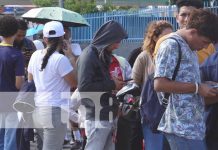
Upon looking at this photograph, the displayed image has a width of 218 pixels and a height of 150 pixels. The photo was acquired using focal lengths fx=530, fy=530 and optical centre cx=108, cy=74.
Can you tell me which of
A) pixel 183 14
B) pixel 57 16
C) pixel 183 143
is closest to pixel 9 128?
pixel 183 14

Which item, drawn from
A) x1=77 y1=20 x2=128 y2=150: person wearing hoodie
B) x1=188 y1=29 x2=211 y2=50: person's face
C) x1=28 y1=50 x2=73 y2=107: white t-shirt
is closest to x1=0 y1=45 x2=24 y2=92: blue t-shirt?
x1=28 y1=50 x2=73 y2=107: white t-shirt

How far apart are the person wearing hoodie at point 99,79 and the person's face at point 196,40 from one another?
132 cm

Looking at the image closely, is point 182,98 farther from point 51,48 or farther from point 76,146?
point 76,146

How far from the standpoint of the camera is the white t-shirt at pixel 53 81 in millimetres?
4848

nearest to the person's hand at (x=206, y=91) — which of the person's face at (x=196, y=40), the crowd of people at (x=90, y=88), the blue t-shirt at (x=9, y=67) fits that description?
the crowd of people at (x=90, y=88)

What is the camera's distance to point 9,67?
5.35 m

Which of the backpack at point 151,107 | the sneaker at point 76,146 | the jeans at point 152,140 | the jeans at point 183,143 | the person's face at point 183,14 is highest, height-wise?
the person's face at point 183,14

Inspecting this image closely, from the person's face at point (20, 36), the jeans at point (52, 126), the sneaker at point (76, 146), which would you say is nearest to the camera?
the jeans at point (52, 126)

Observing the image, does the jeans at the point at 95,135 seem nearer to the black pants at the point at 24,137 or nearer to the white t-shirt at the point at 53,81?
the white t-shirt at the point at 53,81

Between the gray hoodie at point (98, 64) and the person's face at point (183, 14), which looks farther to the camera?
the person's face at point (183, 14)

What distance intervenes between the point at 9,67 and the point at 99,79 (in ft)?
3.82

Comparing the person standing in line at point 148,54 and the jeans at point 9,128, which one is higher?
the person standing in line at point 148,54

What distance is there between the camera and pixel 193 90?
336 cm

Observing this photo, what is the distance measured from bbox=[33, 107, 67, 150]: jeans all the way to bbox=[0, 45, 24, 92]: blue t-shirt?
633 millimetres
